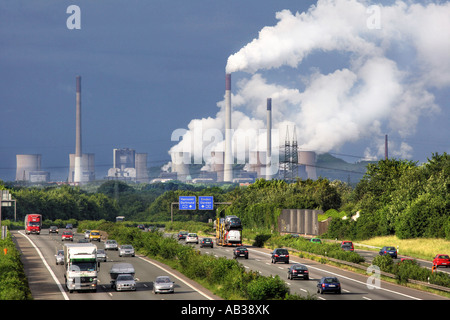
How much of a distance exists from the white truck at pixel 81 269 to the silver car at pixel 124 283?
189 cm

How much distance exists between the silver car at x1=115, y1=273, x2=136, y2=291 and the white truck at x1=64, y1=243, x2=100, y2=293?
6.19ft

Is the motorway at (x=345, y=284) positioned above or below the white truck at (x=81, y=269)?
below

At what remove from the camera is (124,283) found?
55594 mm

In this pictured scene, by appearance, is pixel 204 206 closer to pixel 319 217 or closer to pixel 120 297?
pixel 319 217

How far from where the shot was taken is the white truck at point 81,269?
54656mm

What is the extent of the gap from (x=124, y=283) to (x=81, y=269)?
12.3ft

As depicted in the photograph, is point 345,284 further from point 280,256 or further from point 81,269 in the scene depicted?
point 81,269

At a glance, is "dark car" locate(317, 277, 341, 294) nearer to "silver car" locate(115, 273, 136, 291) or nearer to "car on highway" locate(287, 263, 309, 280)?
"car on highway" locate(287, 263, 309, 280)

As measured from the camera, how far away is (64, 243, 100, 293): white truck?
179 feet

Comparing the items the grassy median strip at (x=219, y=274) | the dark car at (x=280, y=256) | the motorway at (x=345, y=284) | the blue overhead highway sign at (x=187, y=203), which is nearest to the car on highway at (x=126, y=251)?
the grassy median strip at (x=219, y=274)

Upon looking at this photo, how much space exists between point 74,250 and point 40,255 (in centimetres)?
3870

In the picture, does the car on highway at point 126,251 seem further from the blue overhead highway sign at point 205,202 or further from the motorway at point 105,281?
the blue overhead highway sign at point 205,202

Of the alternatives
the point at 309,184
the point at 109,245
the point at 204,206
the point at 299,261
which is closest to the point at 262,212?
the point at 204,206
